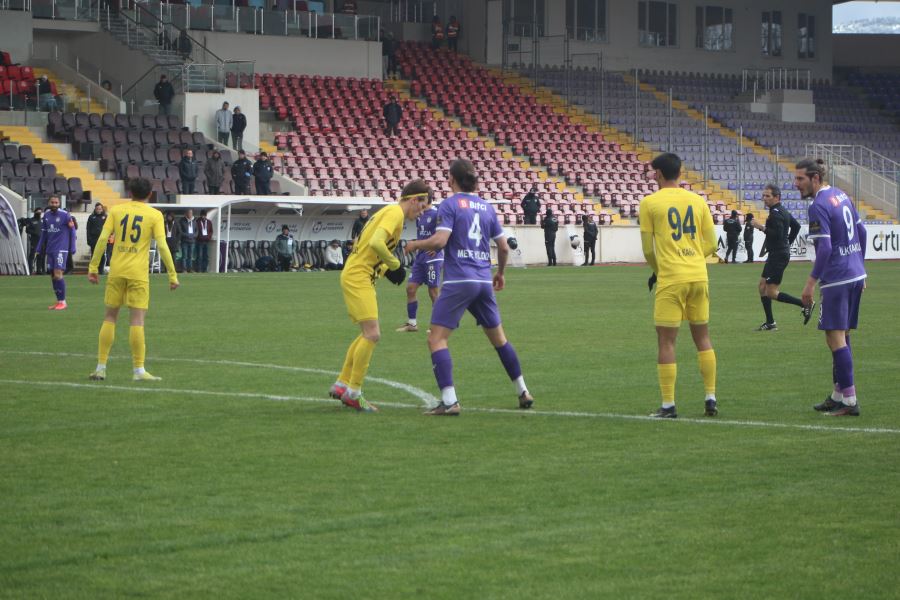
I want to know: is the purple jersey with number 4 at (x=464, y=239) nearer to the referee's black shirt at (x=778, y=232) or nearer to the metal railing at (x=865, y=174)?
the referee's black shirt at (x=778, y=232)

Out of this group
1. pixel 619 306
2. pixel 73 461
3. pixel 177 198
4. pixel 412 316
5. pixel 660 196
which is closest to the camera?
pixel 73 461

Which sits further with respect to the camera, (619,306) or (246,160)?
(246,160)

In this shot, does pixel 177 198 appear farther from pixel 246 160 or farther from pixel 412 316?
pixel 412 316

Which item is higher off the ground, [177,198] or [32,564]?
[177,198]

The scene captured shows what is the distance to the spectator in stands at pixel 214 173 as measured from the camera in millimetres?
38656

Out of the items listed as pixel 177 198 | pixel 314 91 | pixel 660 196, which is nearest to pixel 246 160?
pixel 177 198

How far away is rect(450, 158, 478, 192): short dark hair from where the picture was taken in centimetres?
1050

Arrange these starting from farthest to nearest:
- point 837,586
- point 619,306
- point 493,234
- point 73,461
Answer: point 619,306
point 493,234
point 73,461
point 837,586

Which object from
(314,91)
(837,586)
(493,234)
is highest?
(314,91)

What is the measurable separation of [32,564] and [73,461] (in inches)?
103

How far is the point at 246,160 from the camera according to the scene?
39469mm

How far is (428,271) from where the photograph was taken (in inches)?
755

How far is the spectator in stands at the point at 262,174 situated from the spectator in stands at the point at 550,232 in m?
8.66

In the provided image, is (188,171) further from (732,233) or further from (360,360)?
(360,360)
